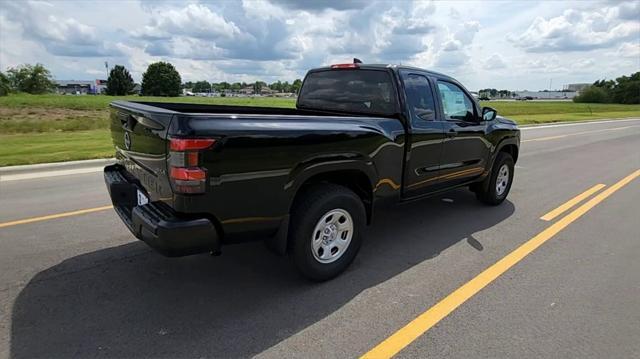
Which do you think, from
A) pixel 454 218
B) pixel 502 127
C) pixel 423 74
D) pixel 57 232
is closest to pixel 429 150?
pixel 423 74

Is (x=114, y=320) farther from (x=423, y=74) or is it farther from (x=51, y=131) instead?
(x=51, y=131)

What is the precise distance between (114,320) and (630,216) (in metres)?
6.59

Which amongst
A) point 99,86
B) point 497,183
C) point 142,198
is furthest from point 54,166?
point 99,86

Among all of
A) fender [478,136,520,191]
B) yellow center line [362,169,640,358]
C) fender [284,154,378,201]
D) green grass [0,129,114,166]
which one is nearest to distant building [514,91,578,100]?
green grass [0,129,114,166]

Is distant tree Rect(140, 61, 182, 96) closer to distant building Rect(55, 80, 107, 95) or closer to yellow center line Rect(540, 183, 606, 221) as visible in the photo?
distant building Rect(55, 80, 107, 95)

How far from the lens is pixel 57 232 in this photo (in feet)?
16.3

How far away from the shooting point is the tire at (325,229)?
11.7 feet

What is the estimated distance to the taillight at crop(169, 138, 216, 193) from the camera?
289 centimetres

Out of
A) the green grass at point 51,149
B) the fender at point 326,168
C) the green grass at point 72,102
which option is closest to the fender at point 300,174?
the fender at point 326,168

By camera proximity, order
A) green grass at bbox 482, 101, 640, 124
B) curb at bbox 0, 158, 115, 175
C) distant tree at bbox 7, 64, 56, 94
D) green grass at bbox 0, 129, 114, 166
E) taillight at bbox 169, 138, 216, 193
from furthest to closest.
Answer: distant tree at bbox 7, 64, 56, 94 → green grass at bbox 482, 101, 640, 124 → green grass at bbox 0, 129, 114, 166 → curb at bbox 0, 158, 115, 175 → taillight at bbox 169, 138, 216, 193

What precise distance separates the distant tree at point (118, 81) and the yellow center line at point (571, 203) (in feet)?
373

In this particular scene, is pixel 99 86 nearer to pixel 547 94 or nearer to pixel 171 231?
pixel 547 94

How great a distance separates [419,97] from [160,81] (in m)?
106

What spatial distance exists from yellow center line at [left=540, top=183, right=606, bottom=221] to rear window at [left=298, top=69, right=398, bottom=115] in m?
3.01
